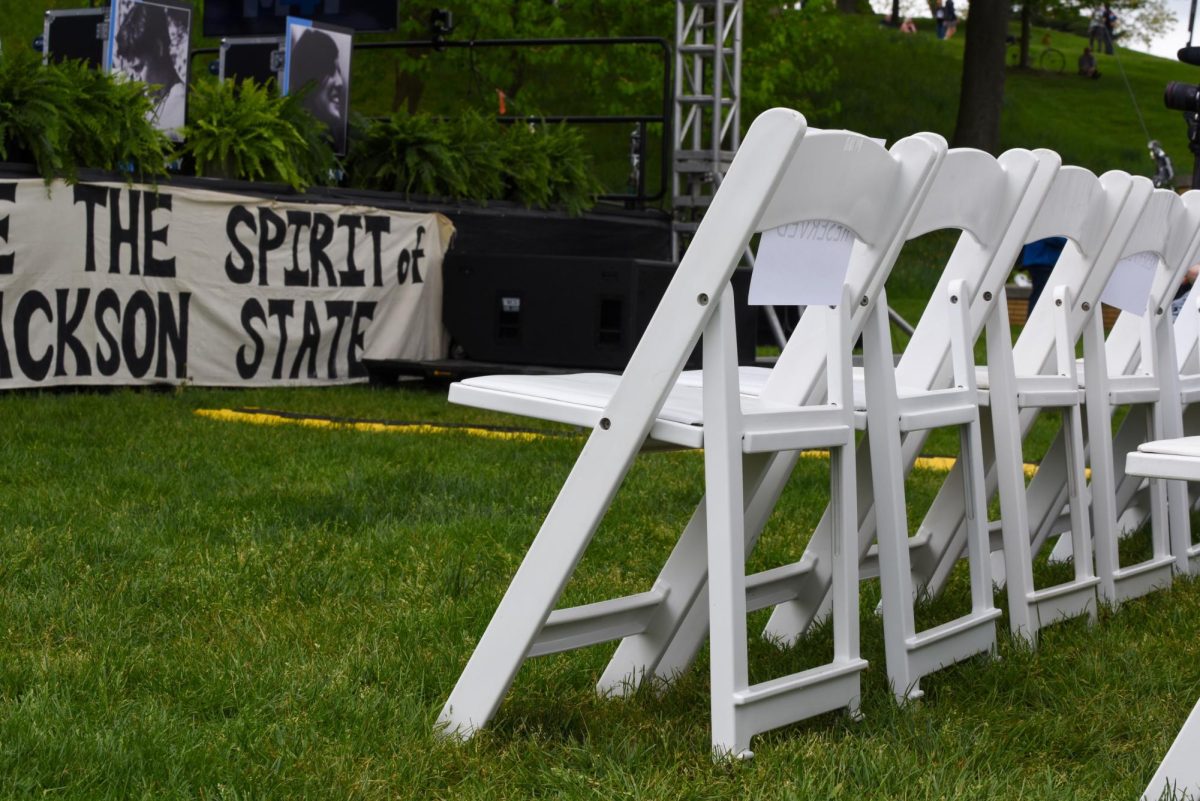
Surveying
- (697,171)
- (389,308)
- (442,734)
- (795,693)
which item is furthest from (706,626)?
(697,171)

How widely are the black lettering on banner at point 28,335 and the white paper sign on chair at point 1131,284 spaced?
19.6 feet

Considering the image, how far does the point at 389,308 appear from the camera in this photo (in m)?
10.4

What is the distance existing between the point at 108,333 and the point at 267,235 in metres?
1.30

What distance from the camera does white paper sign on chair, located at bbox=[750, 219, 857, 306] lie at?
262 centimetres

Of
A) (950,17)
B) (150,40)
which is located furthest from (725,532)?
(950,17)

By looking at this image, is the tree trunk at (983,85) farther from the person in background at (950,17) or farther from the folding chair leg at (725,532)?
the person in background at (950,17)

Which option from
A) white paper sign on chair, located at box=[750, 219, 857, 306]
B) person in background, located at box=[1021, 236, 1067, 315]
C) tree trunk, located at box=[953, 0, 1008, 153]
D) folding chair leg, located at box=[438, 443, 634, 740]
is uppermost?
tree trunk, located at box=[953, 0, 1008, 153]

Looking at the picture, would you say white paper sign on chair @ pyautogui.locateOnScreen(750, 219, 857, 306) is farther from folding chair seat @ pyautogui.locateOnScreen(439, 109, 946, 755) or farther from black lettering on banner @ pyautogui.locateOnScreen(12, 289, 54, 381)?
black lettering on banner @ pyautogui.locateOnScreen(12, 289, 54, 381)

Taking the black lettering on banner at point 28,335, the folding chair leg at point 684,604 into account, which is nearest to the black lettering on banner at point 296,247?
the black lettering on banner at point 28,335

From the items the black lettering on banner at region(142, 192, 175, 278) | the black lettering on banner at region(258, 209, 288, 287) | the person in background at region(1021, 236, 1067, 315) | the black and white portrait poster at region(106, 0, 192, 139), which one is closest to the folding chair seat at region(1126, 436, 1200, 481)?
the person in background at region(1021, 236, 1067, 315)

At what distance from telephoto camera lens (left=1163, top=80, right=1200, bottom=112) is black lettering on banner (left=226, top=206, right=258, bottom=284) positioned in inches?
203

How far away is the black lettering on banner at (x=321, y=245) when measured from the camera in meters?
9.82

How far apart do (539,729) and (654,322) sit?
0.74 metres

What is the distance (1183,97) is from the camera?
7355mm
